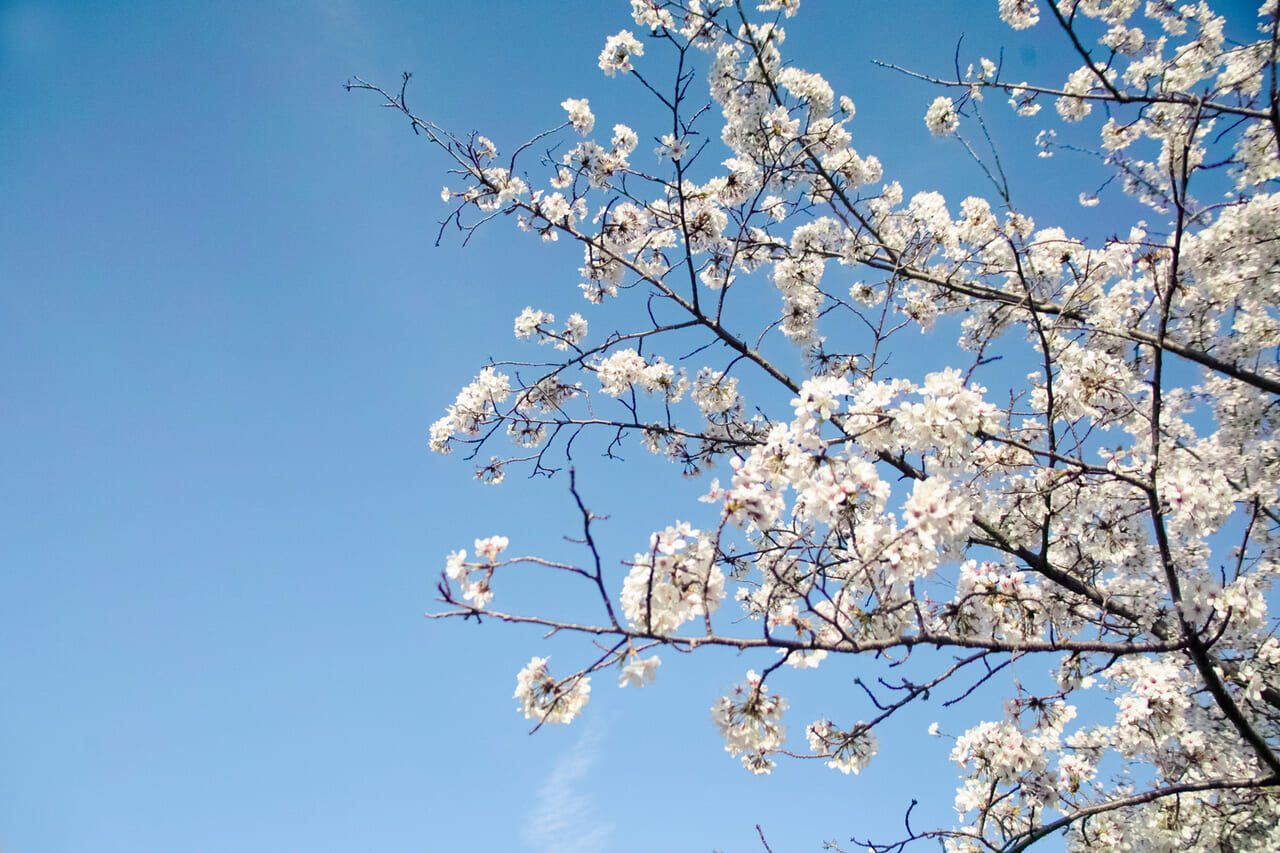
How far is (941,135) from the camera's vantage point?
21.1ft

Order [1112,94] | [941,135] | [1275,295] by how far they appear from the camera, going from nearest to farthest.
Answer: [1275,295]
[1112,94]
[941,135]

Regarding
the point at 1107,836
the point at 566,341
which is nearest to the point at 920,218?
the point at 566,341

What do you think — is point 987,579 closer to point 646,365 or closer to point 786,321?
point 786,321

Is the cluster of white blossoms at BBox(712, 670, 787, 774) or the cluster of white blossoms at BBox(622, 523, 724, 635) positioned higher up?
the cluster of white blossoms at BBox(622, 523, 724, 635)

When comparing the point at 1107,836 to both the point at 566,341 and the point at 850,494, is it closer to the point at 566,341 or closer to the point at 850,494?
the point at 850,494

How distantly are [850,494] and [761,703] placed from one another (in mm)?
1096

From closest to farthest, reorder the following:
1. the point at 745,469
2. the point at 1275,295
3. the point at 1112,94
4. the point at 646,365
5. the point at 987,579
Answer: the point at 745,469 → the point at 987,579 → the point at 1275,295 → the point at 1112,94 → the point at 646,365

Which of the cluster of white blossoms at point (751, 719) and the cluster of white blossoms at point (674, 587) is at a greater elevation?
the cluster of white blossoms at point (674, 587)

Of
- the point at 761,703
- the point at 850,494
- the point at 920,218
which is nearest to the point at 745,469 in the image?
the point at 850,494

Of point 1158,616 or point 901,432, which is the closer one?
point 901,432

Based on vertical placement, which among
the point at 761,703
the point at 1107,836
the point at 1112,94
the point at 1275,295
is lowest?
the point at 1107,836

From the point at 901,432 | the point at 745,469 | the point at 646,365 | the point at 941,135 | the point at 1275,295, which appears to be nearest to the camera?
the point at 745,469

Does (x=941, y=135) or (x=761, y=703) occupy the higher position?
(x=941, y=135)

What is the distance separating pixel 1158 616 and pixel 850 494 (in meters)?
2.67
